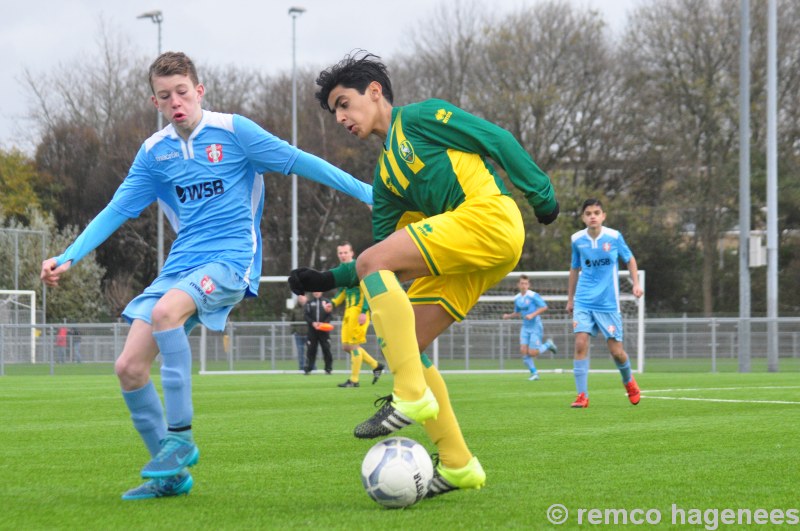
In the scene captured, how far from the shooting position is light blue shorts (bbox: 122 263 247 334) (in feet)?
17.5

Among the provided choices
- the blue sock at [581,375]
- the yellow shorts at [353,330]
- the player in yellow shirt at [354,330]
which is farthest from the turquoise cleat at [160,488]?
the yellow shorts at [353,330]

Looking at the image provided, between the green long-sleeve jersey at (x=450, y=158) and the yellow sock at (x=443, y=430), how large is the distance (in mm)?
762

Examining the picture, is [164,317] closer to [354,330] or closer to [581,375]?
[581,375]

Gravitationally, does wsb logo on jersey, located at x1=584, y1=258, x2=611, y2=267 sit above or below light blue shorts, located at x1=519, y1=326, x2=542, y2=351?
above

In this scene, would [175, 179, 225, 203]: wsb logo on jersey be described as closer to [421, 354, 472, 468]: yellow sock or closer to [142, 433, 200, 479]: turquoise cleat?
[142, 433, 200, 479]: turquoise cleat

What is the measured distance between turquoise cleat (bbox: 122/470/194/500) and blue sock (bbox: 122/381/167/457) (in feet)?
0.83

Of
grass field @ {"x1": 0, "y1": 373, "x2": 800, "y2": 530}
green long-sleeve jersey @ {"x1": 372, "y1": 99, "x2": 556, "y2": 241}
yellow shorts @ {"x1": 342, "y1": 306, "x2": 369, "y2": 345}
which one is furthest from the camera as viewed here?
yellow shorts @ {"x1": 342, "y1": 306, "x2": 369, "y2": 345}

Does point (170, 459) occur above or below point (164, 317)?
below

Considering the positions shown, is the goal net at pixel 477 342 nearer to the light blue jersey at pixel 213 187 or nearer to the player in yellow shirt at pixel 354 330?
the player in yellow shirt at pixel 354 330

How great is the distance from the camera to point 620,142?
40.8 m

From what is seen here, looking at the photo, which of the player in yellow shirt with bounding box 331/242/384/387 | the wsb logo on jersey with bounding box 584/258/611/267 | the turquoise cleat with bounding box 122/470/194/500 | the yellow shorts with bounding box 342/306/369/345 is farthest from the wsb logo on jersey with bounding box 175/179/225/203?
the yellow shorts with bounding box 342/306/369/345

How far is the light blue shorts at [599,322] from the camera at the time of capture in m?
12.3

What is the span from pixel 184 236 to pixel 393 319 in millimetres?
1389

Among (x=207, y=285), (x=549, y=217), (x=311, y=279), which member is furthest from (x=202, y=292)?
(x=549, y=217)
